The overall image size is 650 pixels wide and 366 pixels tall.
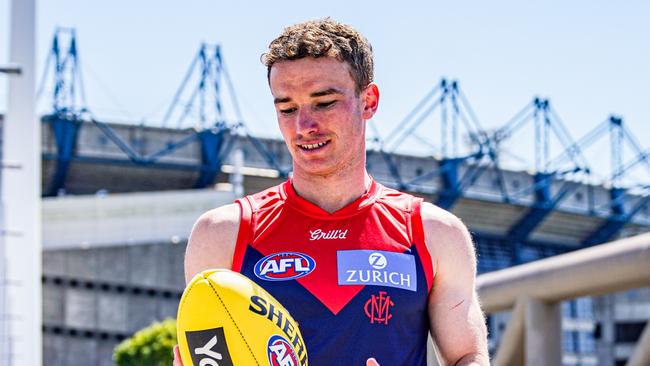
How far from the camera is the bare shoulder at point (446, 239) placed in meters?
3.46

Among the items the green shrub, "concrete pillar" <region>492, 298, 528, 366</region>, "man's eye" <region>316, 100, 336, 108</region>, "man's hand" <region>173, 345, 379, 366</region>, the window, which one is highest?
"man's eye" <region>316, 100, 336, 108</region>

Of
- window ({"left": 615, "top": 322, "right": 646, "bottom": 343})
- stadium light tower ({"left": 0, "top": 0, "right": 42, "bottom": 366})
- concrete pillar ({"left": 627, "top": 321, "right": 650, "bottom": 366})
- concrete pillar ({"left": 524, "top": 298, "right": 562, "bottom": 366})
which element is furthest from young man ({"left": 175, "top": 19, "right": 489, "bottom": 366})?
window ({"left": 615, "top": 322, "right": 646, "bottom": 343})

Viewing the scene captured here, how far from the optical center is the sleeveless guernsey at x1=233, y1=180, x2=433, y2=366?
326 centimetres

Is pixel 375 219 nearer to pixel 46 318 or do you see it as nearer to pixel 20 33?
pixel 20 33

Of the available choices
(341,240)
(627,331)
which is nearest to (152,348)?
(627,331)

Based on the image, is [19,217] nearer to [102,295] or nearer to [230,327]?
[230,327]

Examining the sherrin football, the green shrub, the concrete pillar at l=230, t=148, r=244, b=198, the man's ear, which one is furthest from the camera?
the concrete pillar at l=230, t=148, r=244, b=198

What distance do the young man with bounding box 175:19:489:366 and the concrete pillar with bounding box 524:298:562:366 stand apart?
2.71m

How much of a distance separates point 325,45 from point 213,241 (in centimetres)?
69

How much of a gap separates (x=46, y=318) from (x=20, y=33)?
4173 centimetres

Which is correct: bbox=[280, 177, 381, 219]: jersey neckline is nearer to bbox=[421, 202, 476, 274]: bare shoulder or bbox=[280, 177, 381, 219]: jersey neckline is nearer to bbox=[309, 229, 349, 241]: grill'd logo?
bbox=[309, 229, 349, 241]: grill'd logo

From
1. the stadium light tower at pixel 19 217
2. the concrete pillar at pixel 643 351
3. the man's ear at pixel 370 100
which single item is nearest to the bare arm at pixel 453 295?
the man's ear at pixel 370 100

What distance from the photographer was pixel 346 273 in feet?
10.9

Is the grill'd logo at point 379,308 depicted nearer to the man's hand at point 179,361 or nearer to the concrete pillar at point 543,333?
the man's hand at point 179,361
